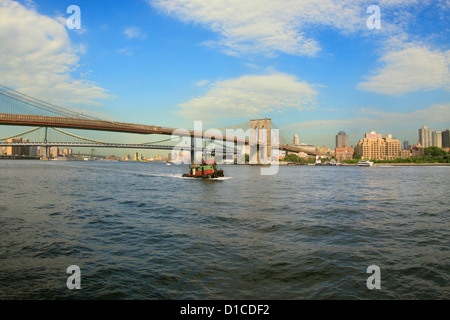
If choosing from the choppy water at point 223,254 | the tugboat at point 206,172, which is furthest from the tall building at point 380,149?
the choppy water at point 223,254

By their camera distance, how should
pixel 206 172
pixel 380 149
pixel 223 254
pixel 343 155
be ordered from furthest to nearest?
pixel 343 155 → pixel 380 149 → pixel 206 172 → pixel 223 254

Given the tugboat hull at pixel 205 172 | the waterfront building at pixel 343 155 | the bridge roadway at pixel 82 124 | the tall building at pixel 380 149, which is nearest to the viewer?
the bridge roadway at pixel 82 124

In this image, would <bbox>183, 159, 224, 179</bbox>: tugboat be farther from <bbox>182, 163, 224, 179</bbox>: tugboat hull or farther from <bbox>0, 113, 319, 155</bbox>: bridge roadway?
<bbox>0, 113, 319, 155</bbox>: bridge roadway

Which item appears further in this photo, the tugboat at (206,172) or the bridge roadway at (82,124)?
the tugboat at (206,172)

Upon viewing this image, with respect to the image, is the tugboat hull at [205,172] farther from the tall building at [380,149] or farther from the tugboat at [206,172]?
the tall building at [380,149]

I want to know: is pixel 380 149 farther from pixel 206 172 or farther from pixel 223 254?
pixel 223 254

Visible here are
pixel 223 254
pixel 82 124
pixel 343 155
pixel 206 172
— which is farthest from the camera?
pixel 343 155

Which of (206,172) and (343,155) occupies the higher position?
(343,155)

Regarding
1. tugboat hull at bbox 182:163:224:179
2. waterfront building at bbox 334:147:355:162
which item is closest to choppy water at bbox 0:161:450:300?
tugboat hull at bbox 182:163:224:179

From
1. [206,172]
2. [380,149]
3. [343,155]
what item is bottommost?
[206,172]

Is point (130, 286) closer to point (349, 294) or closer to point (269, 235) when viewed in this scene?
point (349, 294)

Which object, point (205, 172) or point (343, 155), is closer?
point (205, 172)

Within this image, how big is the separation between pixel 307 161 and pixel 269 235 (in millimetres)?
144930

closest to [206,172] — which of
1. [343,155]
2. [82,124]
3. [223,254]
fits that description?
[82,124]
